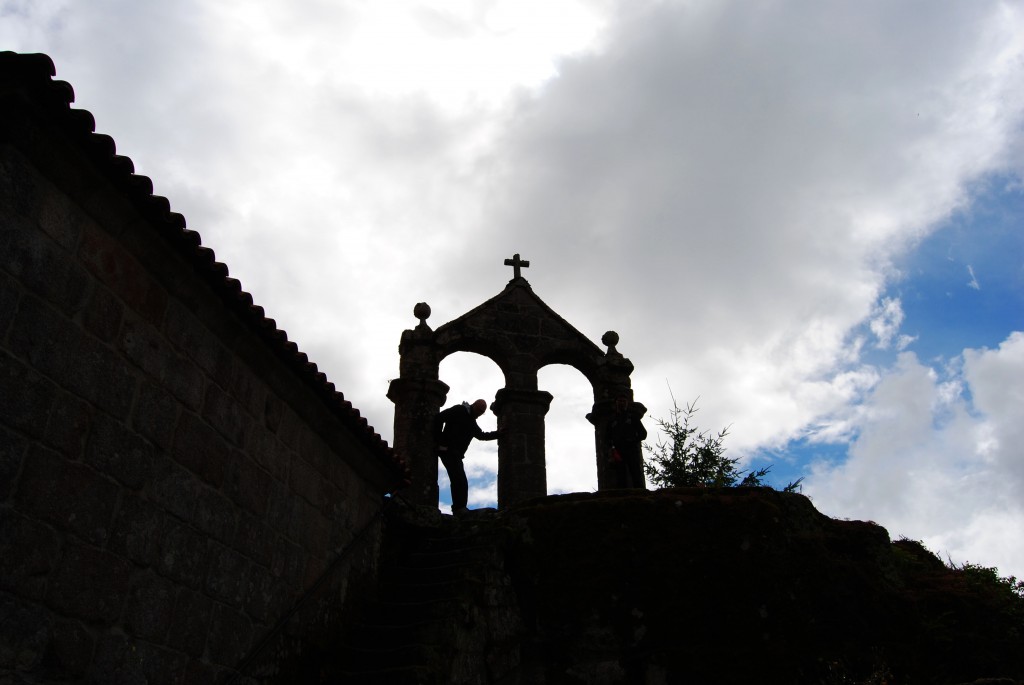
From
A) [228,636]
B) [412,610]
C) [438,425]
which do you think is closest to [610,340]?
[438,425]

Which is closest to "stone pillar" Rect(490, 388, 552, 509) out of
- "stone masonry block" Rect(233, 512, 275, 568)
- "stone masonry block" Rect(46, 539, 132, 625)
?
"stone masonry block" Rect(233, 512, 275, 568)

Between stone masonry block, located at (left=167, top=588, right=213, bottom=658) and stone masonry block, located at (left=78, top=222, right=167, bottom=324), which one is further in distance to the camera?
stone masonry block, located at (left=167, top=588, right=213, bottom=658)

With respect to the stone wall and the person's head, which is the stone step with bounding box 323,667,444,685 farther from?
the person's head

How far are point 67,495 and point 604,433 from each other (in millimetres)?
7199

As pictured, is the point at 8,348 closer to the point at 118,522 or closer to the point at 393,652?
the point at 118,522

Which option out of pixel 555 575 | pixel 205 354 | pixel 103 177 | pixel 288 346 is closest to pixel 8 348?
pixel 103 177

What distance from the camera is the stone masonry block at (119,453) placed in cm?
421

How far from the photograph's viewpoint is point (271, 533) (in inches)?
236

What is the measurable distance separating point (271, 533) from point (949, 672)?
5848 millimetres

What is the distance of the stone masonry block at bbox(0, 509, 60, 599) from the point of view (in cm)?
358

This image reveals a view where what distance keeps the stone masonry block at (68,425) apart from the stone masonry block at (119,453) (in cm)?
6

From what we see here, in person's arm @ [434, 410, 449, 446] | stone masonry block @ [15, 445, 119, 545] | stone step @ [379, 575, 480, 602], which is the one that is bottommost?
stone masonry block @ [15, 445, 119, 545]

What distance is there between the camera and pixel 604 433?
33.9 ft

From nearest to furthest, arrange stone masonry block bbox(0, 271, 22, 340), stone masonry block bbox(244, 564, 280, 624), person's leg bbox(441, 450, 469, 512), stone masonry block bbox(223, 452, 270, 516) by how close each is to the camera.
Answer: stone masonry block bbox(0, 271, 22, 340) < stone masonry block bbox(223, 452, 270, 516) < stone masonry block bbox(244, 564, 280, 624) < person's leg bbox(441, 450, 469, 512)
